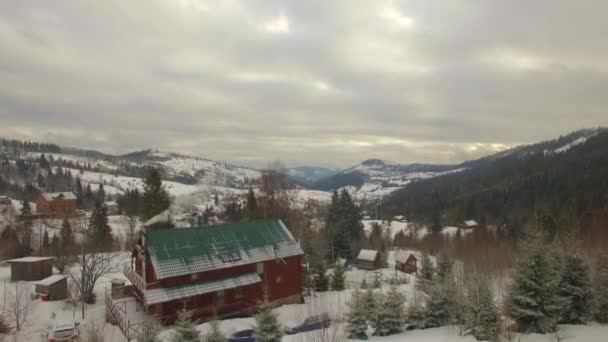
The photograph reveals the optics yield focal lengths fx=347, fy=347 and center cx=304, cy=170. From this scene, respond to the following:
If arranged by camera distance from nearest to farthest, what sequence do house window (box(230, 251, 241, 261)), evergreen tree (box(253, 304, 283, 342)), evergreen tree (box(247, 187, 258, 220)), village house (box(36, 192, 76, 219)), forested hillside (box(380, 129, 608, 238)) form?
evergreen tree (box(253, 304, 283, 342))
house window (box(230, 251, 241, 261))
evergreen tree (box(247, 187, 258, 220))
village house (box(36, 192, 76, 219))
forested hillside (box(380, 129, 608, 238))

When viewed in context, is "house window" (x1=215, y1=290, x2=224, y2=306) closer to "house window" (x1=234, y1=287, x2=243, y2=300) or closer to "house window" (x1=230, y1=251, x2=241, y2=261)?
"house window" (x1=234, y1=287, x2=243, y2=300)

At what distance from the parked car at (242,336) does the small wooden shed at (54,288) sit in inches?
740

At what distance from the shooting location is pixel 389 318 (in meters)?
19.6

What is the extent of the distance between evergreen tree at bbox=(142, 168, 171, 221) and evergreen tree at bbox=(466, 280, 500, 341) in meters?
31.0

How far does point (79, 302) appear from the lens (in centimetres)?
2859

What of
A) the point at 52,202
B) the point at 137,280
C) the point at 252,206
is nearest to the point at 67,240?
the point at 252,206

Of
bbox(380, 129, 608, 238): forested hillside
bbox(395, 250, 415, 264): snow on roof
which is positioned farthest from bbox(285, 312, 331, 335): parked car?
bbox(380, 129, 608, 238): forested hillside

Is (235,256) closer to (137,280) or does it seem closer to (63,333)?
(137,280)

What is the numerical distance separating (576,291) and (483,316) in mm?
5629

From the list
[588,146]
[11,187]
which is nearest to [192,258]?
[11,187]

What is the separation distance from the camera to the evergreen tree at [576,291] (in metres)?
18.5

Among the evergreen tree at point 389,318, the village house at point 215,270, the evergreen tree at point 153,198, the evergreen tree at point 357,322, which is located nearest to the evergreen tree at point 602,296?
the evergreen tree at point 389,318

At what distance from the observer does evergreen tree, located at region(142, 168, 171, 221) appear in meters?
38.0

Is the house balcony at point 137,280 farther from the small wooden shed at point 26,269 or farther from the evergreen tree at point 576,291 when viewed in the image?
the evergreen tree at point 576,291
